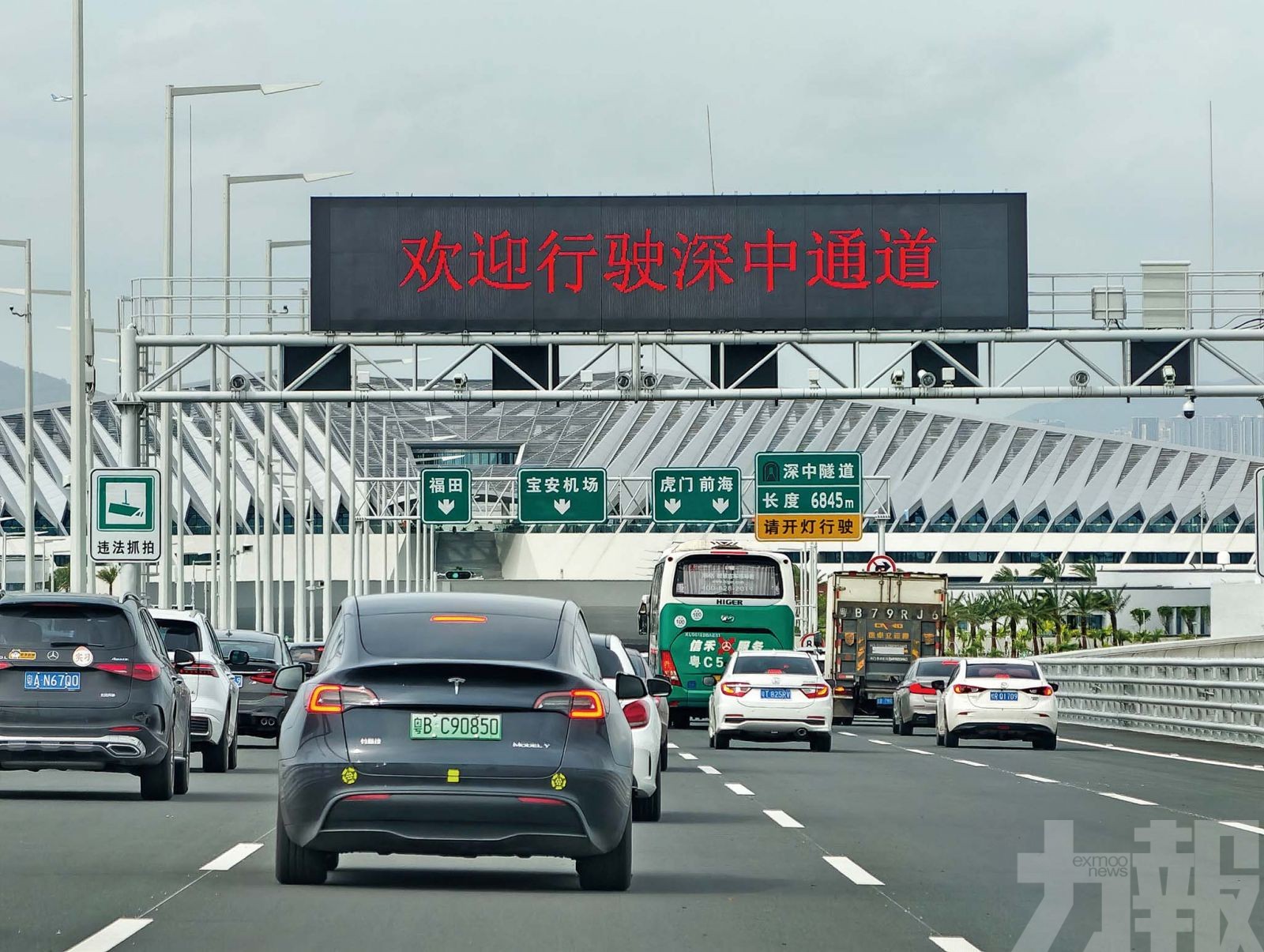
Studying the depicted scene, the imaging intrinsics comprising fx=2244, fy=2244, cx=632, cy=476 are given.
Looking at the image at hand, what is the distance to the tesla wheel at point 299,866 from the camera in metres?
11.2

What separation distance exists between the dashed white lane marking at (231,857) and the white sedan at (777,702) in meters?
16.8

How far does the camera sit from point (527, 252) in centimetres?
3250

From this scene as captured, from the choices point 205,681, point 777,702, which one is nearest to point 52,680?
point 205,681

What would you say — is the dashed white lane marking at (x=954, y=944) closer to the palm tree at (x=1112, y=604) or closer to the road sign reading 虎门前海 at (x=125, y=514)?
the road sign reading 虎门前海 at (x=125, y=514)

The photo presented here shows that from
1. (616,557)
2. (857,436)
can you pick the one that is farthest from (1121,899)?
(857,436)

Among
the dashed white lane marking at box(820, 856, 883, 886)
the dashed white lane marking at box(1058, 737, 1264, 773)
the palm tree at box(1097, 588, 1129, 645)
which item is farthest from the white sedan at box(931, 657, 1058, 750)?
the palm tree at box(1097, 588, 1129, 645)

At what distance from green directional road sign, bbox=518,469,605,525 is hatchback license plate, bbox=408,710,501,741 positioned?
5113cm

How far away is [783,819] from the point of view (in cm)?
1691

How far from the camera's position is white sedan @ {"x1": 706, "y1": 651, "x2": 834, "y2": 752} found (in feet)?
99.0

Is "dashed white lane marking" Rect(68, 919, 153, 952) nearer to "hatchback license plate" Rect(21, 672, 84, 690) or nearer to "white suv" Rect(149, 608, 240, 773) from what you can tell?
"hatchback license plate" Rect(21, 672, 84, 690)

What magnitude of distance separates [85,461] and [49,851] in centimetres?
2355

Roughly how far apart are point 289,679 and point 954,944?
4.60 metres

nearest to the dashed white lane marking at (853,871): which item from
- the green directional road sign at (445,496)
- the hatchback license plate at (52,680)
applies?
the hatchback license plate at (52,680)

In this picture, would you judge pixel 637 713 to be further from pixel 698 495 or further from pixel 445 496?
pixel 445 496
